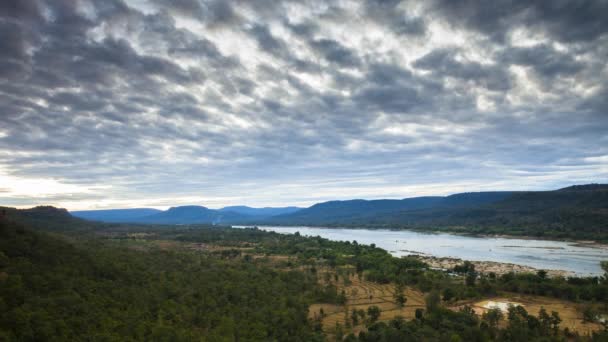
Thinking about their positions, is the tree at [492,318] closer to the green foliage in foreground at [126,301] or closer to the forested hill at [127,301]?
the forested hill at [127,301]

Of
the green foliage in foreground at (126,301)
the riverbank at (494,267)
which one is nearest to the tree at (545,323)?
the green foliage in foreground at (126,301)

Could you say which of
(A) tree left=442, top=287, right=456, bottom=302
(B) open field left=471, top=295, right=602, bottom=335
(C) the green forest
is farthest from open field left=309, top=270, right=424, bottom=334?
(B) open field left=471, top=295, right=602, bottom=335

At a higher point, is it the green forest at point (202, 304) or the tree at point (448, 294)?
the green forest at point (202, 304)

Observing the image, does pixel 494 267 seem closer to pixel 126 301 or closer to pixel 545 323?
pixel 545 323

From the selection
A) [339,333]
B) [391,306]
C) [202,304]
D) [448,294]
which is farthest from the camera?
[448,294]

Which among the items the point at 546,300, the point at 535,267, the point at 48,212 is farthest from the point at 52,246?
the point at 48,212

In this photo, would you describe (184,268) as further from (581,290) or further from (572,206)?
(572,206)

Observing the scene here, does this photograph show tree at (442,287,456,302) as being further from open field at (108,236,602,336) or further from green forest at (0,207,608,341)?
open field at (108,236,602,336)

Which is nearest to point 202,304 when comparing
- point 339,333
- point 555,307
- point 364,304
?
point 339,333

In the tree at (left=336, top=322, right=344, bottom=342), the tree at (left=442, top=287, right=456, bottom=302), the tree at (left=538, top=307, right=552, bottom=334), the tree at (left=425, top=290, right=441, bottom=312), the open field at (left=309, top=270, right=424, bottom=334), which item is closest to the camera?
the tree at (left=336, top=322, right=344, bottom=342)
